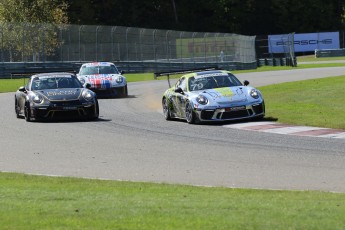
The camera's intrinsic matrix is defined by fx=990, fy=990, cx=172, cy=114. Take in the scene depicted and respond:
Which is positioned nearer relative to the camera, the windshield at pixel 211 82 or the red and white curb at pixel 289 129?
the red and white curb at pixel 289 129

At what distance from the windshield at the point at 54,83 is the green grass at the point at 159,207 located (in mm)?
12836

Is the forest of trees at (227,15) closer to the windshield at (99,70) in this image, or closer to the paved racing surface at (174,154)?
the windshield at (99,70)

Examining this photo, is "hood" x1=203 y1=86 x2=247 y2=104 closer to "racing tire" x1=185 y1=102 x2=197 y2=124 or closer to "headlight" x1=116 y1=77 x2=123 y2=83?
"racing tire" x1=185 y1=102 x2=197 y2=124

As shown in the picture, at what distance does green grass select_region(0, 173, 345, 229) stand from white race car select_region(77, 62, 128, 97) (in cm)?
2099

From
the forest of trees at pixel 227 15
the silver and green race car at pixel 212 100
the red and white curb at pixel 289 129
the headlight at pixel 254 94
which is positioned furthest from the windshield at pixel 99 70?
the forest of trees at pixel 227 15

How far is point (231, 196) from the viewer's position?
11195 mm

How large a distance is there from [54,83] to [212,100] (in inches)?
195

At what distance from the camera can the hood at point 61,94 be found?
961 inches

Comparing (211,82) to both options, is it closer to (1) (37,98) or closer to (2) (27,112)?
(1) (37,98)

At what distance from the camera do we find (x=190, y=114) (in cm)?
2288

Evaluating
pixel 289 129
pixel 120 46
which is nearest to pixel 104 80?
pixel 289 129

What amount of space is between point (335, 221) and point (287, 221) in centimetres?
42

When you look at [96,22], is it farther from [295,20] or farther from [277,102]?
[277,102]

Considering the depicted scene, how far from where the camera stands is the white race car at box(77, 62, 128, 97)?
33688 mm
